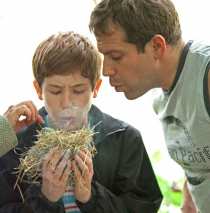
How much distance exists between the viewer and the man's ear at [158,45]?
1240 mm

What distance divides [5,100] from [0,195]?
2.07 feet

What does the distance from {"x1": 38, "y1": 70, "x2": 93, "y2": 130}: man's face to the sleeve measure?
7.1 inches

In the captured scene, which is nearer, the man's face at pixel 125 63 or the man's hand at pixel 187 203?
the man's face at pixel 125 63

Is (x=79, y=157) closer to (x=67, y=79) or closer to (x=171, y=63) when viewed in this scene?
(x=67, y=79)

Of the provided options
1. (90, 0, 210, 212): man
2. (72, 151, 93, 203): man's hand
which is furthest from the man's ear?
(72, 151, 93, 203): man's hand

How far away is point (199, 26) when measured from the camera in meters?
1.92

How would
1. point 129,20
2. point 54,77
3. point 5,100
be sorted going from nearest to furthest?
1. point 129,20
2. point 54,77
3. point 5,100

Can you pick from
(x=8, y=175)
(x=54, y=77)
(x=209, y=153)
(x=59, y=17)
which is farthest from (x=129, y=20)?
(x=59, y=17)

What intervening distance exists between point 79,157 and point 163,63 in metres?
0.34

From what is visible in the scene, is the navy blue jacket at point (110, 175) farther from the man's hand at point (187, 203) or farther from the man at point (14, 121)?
the man's hand at point (187, 203)

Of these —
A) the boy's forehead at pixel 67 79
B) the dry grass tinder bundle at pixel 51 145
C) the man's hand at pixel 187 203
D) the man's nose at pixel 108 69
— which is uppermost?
the man's nose at pixel 108 69

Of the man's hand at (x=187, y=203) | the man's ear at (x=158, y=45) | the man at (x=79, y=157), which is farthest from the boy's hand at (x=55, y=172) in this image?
the man's hand at (x=187, y=203)

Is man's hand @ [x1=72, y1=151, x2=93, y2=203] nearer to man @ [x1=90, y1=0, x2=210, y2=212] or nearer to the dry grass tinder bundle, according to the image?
the dry grass tinder bundle

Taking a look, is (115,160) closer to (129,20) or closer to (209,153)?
(209,153)
